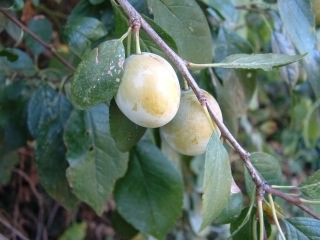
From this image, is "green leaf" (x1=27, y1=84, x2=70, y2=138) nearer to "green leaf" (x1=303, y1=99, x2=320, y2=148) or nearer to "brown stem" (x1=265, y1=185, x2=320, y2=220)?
"brown stem" (x1=265, y1=185, x2=320, y2=220)

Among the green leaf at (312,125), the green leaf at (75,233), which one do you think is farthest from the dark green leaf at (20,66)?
the green leaf at (312,125)

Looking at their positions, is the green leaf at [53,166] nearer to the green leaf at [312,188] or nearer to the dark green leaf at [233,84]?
the dark green leaf at [233,84]

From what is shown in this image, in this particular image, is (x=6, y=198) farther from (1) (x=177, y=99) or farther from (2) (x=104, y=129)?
(1) (x=177, y=99)

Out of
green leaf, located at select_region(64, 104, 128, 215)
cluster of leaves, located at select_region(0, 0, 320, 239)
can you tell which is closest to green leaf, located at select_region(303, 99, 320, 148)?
cluster of leaves, located at select_region(0, 0, 320, 239)

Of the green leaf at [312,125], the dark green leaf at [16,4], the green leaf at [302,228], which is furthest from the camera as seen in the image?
the green leaf at [312,125]

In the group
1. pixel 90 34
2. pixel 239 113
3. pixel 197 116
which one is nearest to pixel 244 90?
pixel 239 113
